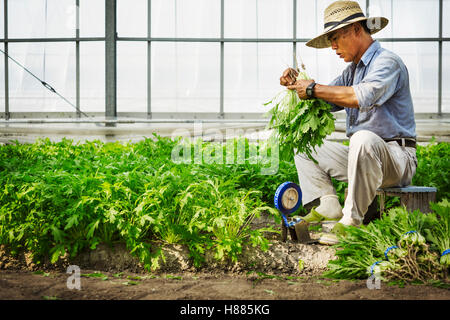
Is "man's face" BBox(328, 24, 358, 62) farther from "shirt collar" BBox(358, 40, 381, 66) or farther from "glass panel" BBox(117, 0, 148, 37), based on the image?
"glass panel" BBox(117, 0, 148, 37)

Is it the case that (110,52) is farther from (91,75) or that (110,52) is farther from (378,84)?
(378,84)

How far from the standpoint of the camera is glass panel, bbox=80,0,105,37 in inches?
348

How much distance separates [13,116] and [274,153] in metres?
6.57

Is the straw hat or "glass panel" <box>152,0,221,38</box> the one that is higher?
"glass panel" <box>152,0,221,38</box>

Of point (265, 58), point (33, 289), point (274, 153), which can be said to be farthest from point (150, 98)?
point (33, 289)

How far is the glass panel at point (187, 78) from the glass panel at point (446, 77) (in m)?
4.25

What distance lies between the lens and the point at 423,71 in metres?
8.51

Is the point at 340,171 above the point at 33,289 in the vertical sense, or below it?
above

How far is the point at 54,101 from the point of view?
29.0 ft

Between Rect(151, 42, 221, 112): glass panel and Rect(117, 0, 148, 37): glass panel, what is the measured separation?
19.0 inches

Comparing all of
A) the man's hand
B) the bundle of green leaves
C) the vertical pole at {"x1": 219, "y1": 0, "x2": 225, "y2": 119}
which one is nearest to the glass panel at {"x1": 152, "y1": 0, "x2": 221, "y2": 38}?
the vertical pole at {"x1": 219, "y1": 0, "x2": 225, "y2": 119}

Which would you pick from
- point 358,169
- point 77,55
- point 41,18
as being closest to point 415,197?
point 358,169

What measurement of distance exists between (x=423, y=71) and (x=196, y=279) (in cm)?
737
